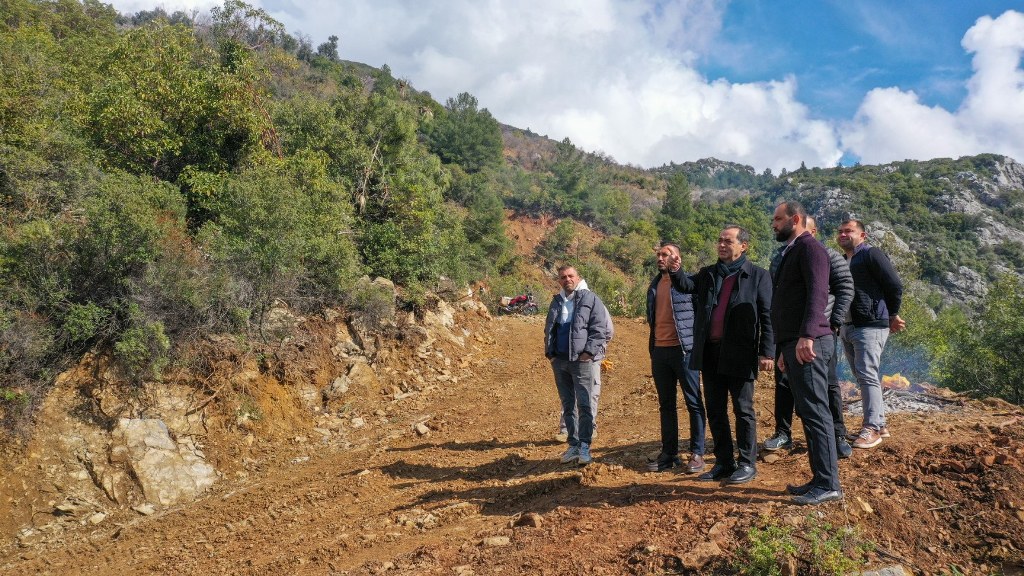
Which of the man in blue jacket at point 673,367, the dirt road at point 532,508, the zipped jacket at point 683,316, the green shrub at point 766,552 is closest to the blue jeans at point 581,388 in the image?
the dirt road at point 532,508

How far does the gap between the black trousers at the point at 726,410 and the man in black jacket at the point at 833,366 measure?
1.56 ft

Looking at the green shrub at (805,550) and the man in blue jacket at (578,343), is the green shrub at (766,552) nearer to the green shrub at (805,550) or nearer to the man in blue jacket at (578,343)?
the green shrub at (805,550)

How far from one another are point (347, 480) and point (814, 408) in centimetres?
444

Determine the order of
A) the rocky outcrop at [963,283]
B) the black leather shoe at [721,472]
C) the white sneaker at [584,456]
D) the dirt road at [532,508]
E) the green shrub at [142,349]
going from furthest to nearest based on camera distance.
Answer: the rocky outcrop at [963,283], the green shrub at [142,349], the white sneaker at [584,456], the black leather shoe at [721,472], the dirt road at [532,508]

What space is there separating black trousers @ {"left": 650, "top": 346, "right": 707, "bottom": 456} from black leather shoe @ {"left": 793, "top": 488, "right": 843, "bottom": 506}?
1.03 metres

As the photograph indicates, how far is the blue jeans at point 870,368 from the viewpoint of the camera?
13.0 feet

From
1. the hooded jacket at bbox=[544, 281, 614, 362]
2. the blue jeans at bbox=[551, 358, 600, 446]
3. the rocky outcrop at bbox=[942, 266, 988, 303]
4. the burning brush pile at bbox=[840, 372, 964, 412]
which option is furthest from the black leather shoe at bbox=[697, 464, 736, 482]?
the rocky outcrop at bbox=[942, 266, 988, 303]

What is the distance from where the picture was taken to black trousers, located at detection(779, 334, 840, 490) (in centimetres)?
297

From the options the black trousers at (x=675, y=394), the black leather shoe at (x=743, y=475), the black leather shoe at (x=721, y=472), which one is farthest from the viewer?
the black trousers at (x=675, y=394)

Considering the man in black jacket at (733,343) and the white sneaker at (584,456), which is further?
the white sneaker at (584,456)

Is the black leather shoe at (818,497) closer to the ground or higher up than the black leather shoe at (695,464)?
higher up

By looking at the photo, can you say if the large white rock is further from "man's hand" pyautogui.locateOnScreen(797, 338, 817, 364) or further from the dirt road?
"man's hand" pyautogui.locateOnScreen(797, 338, 817, 364)

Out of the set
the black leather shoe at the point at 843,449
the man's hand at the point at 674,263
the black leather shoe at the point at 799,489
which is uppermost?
the man's hand at the point at 674,263

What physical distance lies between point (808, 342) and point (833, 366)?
884 mm
